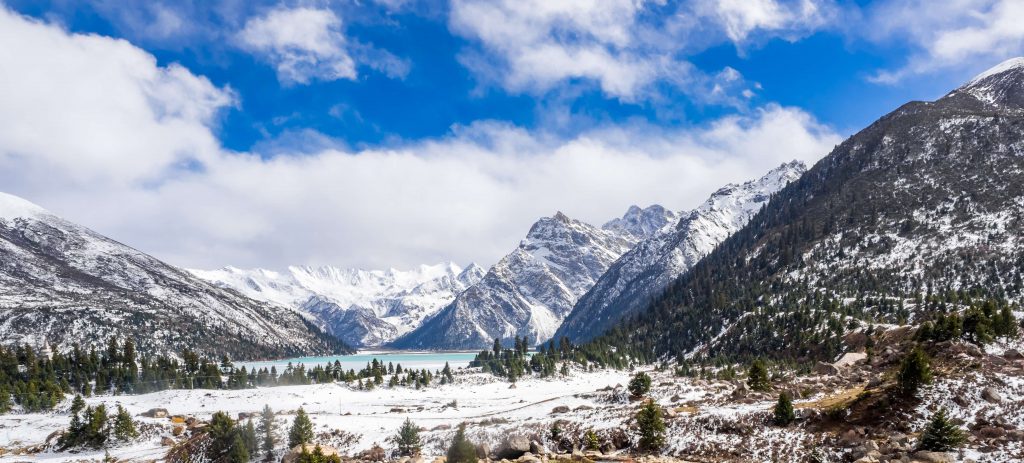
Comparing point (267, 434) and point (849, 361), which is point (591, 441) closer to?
point (849, 361)

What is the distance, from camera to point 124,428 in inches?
3561

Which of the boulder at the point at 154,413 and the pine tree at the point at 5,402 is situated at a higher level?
the pine tree at the point at 5,402

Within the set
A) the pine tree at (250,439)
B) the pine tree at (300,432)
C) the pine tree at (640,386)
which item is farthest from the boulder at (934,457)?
the pine tree at (250,439)

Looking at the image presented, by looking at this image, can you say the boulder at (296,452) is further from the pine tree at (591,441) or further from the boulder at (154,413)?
the boulder at (154,413)

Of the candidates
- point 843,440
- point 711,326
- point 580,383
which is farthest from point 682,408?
point 711,326

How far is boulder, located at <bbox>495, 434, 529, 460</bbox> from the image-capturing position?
56.2 metres

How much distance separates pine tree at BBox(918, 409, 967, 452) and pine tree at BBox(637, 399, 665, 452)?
2016 cm

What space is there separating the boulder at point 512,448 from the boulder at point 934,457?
105ft

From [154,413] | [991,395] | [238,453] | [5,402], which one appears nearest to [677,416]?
[991,395]

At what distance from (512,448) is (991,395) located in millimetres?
37975

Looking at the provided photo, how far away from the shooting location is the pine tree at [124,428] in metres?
90.4

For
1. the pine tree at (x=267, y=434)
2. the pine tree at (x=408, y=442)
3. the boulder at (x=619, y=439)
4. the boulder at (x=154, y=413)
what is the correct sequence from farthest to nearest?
the boulder at (x=154, y=413), the pine tree at (x=267, y=434), the pine tree at (x=408, y=442), the boulder at (x=619, y=439)

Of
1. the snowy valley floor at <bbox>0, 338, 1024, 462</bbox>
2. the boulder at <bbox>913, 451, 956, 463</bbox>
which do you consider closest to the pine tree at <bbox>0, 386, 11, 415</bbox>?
the snowy valley floor at <bbox>0, 338, 1024, 462</bbox>

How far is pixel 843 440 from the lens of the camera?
42094 mm
